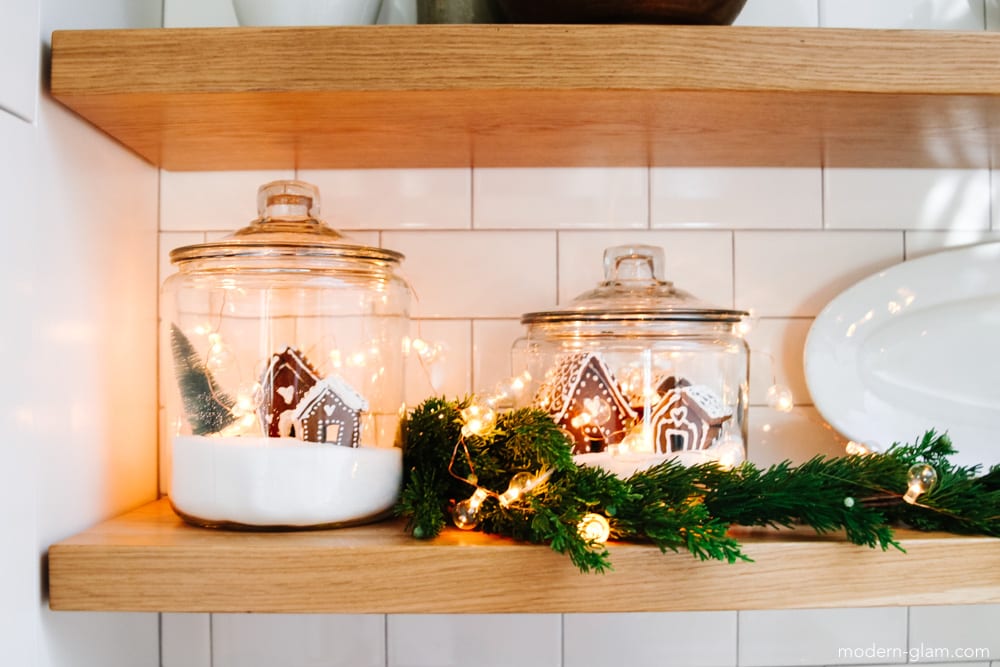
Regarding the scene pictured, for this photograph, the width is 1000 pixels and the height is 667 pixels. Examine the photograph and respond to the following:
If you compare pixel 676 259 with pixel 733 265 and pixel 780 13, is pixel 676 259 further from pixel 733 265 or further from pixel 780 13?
pixel 780 13

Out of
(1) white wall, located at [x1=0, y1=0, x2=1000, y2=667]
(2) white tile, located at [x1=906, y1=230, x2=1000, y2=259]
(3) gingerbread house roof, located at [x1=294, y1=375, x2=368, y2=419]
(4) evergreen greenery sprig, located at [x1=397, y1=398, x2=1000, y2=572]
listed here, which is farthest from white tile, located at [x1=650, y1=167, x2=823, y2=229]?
(3) gingerbread house roof, located at [x1=294, y1=375, x2=368, y2=419]

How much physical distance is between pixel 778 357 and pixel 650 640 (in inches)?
14.7

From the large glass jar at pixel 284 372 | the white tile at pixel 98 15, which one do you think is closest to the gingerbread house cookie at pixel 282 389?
the large glass jar at pixel 284 372

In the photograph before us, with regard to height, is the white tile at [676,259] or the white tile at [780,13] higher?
the white tile at [780,13]

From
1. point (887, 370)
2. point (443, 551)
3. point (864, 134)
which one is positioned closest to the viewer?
point (443, 551)

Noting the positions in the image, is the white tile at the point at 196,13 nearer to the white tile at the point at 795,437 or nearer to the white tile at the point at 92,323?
the white tile at the point at 92,323

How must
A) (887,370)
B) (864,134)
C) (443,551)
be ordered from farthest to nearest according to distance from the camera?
1. (887,370)
2. (864,134)
3. (443,551)

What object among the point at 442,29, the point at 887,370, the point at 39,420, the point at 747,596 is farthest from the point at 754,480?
the point at 39,420

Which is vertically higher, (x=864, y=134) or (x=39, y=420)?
(x=864, y=134)

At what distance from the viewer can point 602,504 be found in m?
0.61

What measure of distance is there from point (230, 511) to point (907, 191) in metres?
0.85

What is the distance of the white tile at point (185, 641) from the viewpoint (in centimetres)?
89

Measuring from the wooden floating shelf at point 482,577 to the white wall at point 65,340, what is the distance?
0.05 m

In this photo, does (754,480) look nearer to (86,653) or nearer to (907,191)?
(907,191)
